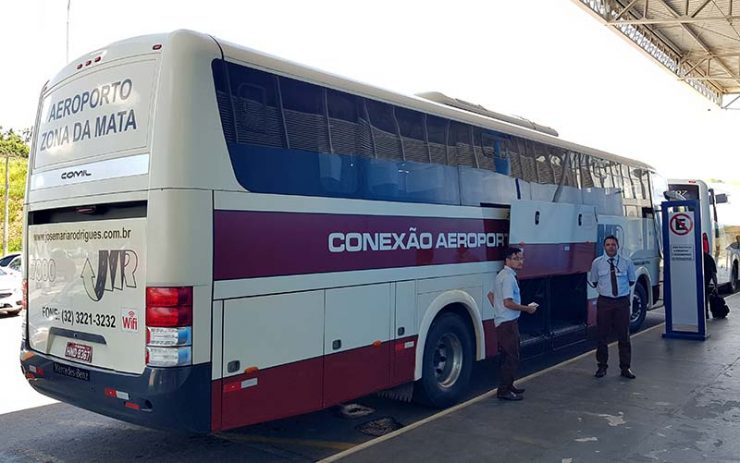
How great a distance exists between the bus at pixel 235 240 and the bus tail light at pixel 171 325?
0.01 m

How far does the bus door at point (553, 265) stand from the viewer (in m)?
8.45

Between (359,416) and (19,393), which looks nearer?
(359,416)

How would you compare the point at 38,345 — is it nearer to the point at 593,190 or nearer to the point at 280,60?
the point at 280,60

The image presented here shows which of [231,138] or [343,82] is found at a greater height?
[343,82]

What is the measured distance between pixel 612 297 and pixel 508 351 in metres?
2.18

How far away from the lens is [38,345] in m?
5.57

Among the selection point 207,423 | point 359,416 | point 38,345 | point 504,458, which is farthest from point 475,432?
point 38,345

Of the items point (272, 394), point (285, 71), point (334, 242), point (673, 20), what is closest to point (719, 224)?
point (673, 20)

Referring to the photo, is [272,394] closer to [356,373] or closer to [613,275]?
[356,373]

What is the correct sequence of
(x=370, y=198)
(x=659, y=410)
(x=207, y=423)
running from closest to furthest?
(x=207, y=423) → (x=370, y=198) → (x=659, y=410)

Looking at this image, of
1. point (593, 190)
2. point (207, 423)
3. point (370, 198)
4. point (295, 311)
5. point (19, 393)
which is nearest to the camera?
point (207, 423)

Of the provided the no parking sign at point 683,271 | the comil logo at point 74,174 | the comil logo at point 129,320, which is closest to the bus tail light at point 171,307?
the comil logo at point 129,320

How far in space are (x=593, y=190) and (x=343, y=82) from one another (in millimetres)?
6220

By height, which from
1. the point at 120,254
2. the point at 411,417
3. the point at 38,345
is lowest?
the point at 411,417
